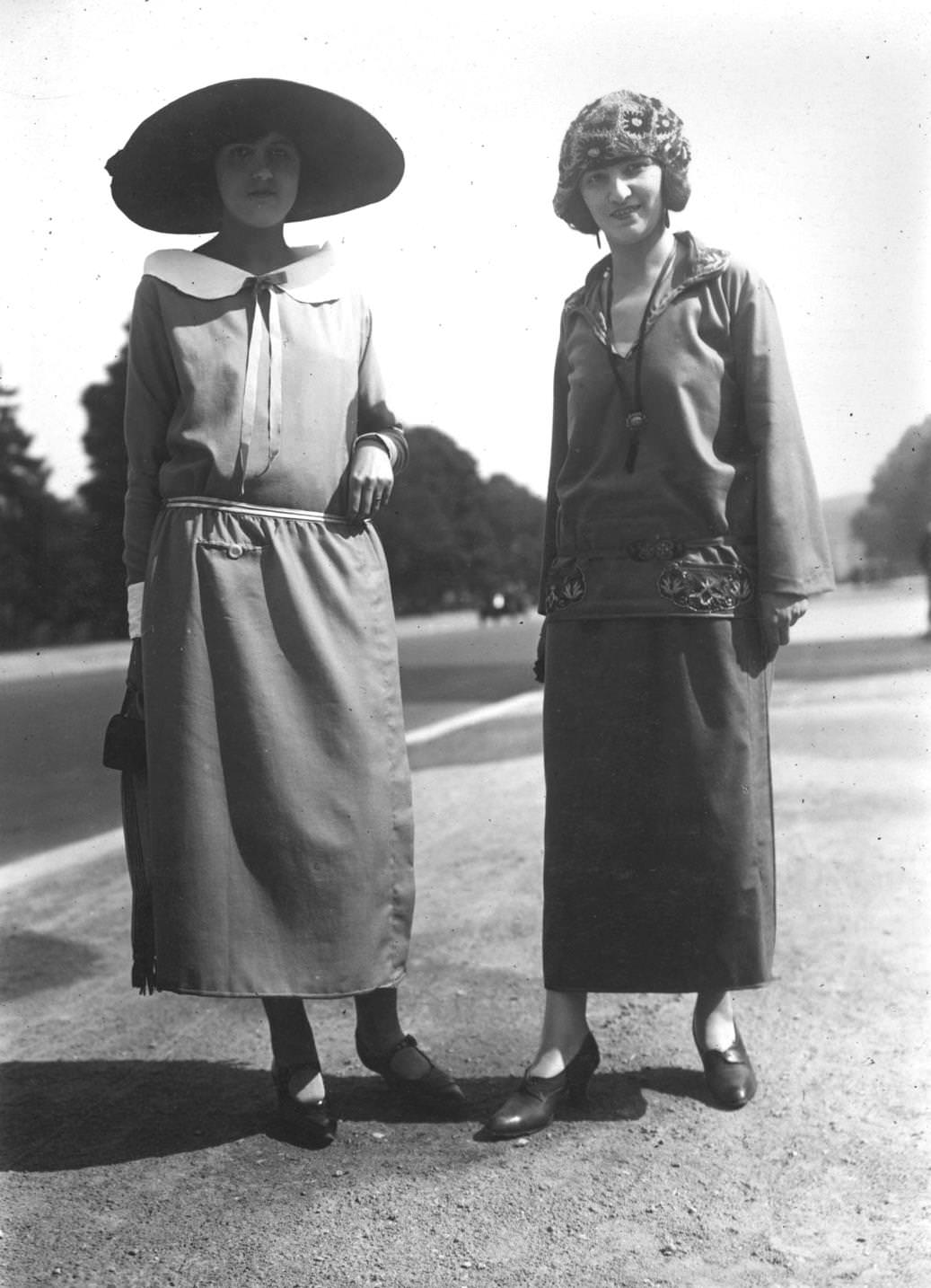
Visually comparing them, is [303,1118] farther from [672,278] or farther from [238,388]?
[672,278]

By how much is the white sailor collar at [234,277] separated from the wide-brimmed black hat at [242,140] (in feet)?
0.49

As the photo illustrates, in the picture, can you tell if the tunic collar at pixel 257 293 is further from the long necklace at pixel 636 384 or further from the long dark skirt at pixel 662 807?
the long dark skirt at pixel 662 807

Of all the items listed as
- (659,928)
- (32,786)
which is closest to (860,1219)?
(659,928)

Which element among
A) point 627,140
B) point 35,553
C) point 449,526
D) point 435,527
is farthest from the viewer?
point 435,527

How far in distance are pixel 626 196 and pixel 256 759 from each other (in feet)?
4.54

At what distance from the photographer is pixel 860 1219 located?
8.55ft

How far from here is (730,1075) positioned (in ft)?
10.3

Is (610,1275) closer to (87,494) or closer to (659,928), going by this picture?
(659,928)

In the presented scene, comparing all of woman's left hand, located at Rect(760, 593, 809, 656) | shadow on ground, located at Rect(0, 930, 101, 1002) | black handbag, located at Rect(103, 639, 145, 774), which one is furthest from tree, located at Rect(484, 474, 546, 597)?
shadow on ground, located at Rect(0, 930, 101, 1002)

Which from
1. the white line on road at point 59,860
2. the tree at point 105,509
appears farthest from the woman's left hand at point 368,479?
the white line on road at point 59,860

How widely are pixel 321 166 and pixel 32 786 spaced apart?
417 centimetres

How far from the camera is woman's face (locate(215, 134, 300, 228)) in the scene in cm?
299

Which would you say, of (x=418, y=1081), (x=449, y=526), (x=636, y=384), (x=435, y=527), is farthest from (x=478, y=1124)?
(x=435, y=527)

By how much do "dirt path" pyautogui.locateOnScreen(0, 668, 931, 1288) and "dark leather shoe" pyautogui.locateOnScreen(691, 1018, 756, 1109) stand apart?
56mm
